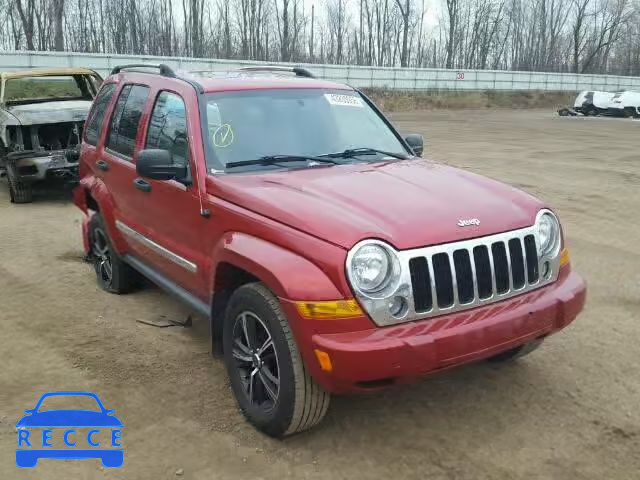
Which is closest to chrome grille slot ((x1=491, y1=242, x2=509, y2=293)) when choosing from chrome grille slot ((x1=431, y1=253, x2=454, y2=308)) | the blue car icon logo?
chrome grille slot ((x1=431, y1=253, x2=454, y2=308))

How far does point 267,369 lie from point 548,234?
169cm

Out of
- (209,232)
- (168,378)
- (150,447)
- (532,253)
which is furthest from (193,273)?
(532,253)

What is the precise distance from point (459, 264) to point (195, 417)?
1704 millimetres

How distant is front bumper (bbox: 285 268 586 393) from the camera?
9.37 feet

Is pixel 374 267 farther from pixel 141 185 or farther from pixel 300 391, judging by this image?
pixel 141 185

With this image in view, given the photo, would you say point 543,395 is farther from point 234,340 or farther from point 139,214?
point 139,214

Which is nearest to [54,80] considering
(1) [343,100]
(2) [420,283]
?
(1) [343,100]

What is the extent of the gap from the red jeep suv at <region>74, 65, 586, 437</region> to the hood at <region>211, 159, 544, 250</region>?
0.01 meters

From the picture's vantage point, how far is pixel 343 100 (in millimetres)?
4648

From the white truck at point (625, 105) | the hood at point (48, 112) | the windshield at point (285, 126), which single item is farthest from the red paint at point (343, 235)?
the white truck at point (625, 105)

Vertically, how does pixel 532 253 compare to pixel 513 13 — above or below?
below

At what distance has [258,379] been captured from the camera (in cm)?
347

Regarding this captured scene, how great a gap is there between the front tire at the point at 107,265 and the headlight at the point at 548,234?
3434 millimetres

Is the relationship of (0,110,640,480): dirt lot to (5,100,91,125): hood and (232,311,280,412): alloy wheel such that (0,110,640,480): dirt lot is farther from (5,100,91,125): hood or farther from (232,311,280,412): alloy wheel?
(5,100,91,125): hood
